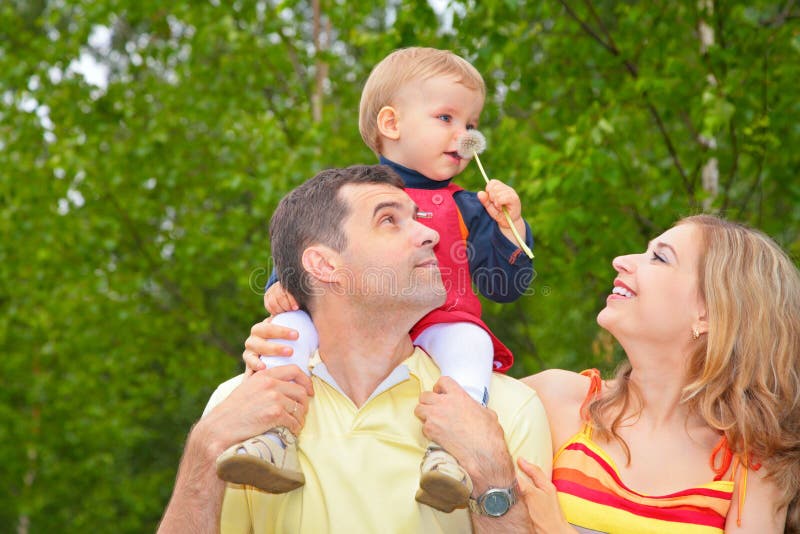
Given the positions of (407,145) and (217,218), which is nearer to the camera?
(407,145)

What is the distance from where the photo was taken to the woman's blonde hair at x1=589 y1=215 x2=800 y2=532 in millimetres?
3246

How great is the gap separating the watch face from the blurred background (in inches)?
160

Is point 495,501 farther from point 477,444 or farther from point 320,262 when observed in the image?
point 320,262

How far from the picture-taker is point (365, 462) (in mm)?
3182

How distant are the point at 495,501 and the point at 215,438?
90cm

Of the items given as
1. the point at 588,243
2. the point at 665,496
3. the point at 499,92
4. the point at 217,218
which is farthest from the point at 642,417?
the point at 217,218

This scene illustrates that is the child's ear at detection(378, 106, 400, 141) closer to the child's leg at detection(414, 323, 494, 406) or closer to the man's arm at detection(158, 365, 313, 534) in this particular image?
the child's leg at detection(414, 323, 494, 406)

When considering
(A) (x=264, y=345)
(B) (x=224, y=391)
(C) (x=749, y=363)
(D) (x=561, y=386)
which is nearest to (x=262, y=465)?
(A) (x=264, y=345)

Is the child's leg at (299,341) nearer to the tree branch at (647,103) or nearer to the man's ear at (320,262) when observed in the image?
the man's ear at (320,262)

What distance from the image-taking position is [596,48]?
8672mm

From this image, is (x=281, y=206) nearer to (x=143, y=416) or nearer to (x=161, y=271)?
(x=161, y=271)

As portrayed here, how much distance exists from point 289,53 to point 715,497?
9.79 m

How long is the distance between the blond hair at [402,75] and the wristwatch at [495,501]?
A: 63.7 inches

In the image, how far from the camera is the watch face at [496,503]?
118 inches
